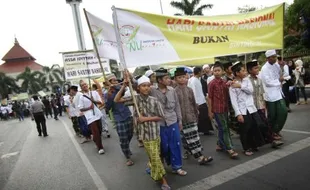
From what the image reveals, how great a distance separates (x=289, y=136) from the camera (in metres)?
5.43

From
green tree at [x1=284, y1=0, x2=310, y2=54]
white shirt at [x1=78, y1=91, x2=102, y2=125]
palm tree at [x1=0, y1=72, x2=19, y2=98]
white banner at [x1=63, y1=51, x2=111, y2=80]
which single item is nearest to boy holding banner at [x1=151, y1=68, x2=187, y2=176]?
white shirt at [x1=78, y1=91, x2=102, y2=125]

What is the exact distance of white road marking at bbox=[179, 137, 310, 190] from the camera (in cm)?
379

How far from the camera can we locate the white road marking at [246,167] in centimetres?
379

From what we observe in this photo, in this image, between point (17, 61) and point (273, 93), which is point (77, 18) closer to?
point (273, 93)

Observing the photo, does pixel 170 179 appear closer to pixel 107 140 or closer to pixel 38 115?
pixel 107 140

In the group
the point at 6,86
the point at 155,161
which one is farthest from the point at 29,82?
the point at 155,161

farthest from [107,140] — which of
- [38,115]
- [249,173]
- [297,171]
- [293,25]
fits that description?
[293,25]

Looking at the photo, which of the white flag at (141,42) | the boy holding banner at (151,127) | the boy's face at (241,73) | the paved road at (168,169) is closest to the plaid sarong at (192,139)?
the paved road at (168,169)

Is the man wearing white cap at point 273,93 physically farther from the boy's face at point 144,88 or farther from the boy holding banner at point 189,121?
the boy's face at point 144,88

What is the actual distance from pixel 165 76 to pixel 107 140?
434 cm

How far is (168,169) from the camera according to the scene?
453cm

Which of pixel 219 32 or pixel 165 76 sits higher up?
pixel 219 32

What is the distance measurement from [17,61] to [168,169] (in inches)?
3681

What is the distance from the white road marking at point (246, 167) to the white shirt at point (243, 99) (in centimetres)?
77
